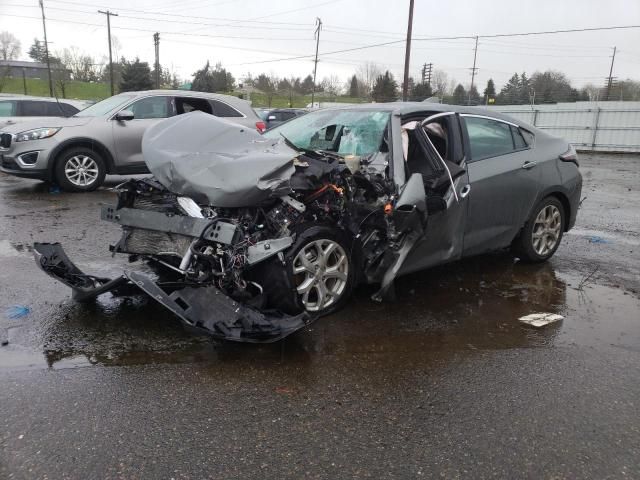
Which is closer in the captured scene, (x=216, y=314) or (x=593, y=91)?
(x=216, y=314)

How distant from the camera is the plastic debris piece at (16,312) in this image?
3.96 meters

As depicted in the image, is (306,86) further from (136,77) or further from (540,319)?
(540,319)

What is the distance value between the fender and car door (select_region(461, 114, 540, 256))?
667cm

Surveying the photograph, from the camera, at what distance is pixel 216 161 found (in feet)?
12.7

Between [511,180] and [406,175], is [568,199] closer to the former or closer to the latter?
[511,180]

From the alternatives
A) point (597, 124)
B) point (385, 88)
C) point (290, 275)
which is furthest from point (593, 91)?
point (290, 275)

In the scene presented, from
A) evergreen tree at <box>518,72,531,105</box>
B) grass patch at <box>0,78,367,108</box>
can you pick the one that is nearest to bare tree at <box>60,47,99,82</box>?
grass patch at <box>0,78,367,108</box>

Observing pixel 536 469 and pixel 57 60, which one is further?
pixel 57 60

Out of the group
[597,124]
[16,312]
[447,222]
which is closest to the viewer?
[16,312]

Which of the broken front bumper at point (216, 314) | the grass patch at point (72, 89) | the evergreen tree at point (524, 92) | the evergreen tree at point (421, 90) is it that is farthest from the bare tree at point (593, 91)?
the broken front bumper at point (216, 314)

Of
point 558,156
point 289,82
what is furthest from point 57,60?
point 558,156

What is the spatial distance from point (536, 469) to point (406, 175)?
2422 mm

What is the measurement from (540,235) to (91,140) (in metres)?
7.34

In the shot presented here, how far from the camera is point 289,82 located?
65.6 meters
